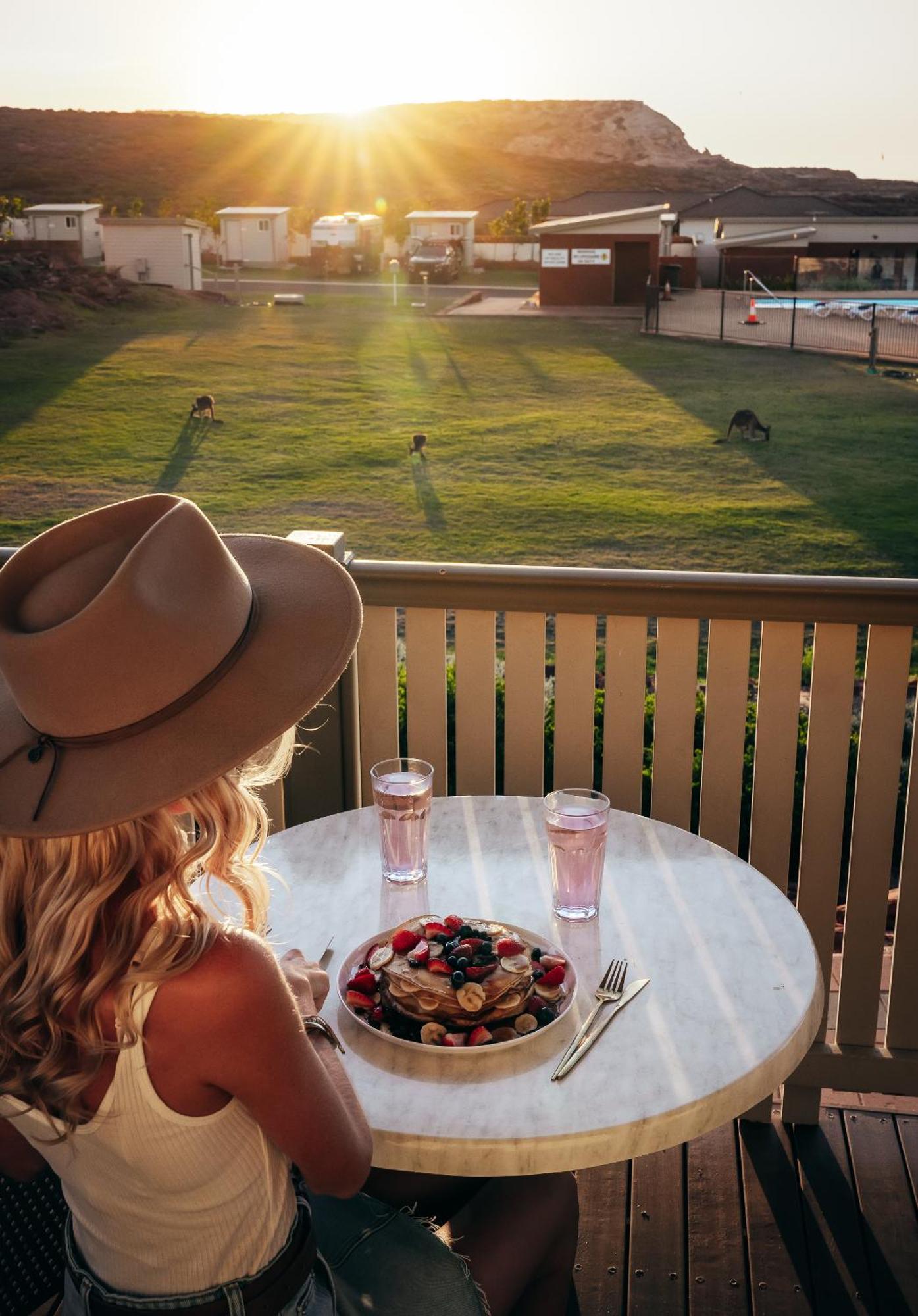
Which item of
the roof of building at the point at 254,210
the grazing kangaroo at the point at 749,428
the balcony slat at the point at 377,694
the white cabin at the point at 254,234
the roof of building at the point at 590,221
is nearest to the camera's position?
the balcony slat at the point at 377,694

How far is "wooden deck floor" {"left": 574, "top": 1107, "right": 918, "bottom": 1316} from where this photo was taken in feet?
5.50

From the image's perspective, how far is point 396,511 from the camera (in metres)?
13.8

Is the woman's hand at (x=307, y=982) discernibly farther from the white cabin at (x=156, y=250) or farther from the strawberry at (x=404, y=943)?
the white cabin at (x=156, y=250)

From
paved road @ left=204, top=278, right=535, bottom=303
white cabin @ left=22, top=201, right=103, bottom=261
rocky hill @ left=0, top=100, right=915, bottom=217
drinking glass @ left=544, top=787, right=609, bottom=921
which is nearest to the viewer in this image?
drinking glass @ left=544, top=787, right=609, bottom=921

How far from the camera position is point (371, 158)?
161 ft

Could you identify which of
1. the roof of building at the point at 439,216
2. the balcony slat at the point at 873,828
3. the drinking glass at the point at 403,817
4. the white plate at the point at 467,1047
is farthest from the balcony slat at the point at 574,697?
the roof of building at the point at 439,216

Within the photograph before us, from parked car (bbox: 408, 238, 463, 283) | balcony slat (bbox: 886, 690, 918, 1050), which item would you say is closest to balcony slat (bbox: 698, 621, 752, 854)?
balcony slat (bbox: 886, 690, 918, 1050)

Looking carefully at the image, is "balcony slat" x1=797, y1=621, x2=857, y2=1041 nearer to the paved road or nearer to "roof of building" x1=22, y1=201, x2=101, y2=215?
"roof of building" x1=22, y1=201, x2=101, y2=215

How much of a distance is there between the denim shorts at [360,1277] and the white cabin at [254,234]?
29.6m

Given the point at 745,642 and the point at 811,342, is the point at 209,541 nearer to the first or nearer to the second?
the point at 745,642

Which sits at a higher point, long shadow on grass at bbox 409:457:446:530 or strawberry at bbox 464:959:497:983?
strawberry at bbox 464:959:497:983

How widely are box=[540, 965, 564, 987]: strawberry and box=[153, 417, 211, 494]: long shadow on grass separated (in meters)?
13.7

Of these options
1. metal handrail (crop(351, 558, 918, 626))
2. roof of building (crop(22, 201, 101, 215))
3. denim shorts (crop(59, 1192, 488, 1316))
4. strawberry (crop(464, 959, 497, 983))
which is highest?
roof of building (crop(22, 201, 101, 215))

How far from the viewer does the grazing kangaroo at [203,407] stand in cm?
1752
